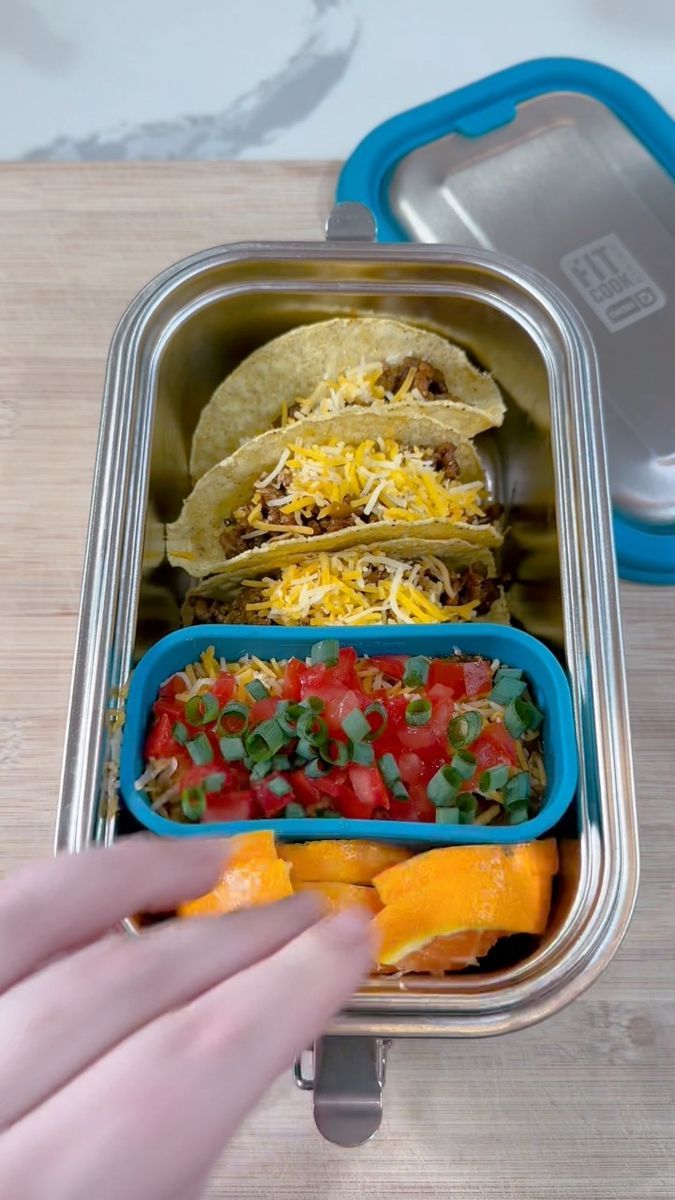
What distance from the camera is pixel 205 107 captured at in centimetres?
168

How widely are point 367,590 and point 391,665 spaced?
12 centimetres

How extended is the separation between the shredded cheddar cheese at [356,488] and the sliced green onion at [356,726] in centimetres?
30

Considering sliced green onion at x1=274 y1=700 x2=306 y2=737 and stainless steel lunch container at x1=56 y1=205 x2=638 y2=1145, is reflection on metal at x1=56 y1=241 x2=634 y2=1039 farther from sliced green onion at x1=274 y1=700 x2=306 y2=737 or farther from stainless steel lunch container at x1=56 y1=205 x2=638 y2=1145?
sliced green onion at x1=274 y1=700 x2=306 y2=737

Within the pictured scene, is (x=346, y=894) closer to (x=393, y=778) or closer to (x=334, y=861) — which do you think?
(x=334, y=861)

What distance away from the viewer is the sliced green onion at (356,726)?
0.94 meters

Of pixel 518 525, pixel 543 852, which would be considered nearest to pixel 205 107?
pixel 518 525

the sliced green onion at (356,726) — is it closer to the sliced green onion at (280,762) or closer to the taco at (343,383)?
the sliced green onion at (280,762)

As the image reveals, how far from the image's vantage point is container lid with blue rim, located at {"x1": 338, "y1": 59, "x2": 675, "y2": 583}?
135cm

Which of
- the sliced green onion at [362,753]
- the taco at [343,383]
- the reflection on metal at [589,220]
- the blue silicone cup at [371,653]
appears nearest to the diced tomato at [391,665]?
the blue silicone cup at [371,653]

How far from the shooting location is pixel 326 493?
1.15 m

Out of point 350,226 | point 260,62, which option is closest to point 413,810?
point 350,226

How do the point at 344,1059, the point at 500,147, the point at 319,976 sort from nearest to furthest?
the point at 319,976, the point at 344,1059, the point at 500,147

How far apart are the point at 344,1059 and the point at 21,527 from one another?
87cm

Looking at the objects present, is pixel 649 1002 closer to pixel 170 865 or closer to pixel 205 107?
pixel 170 865
